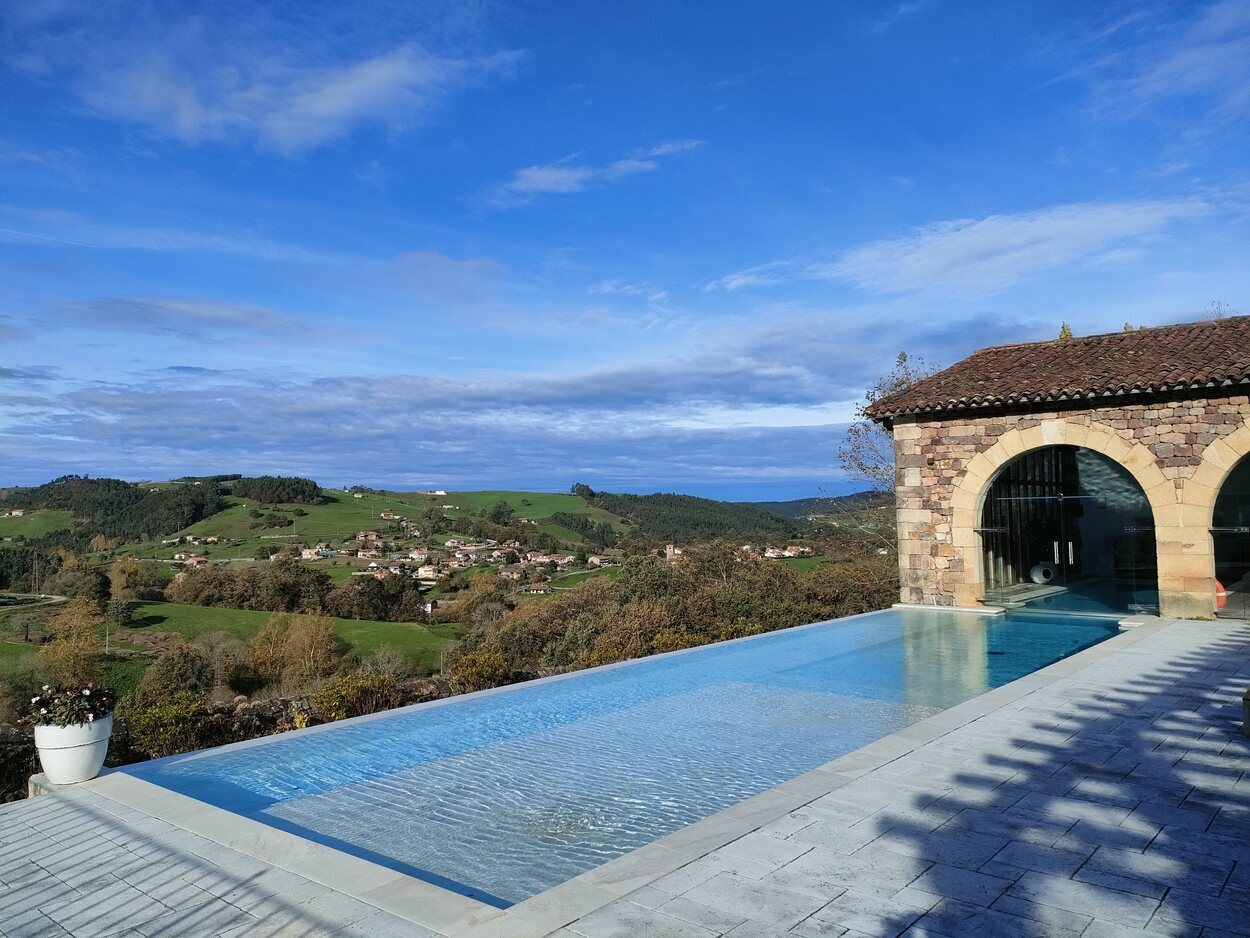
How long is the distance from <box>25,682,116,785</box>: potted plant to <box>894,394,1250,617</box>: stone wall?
12000mm

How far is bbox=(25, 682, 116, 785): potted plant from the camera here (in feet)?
17.5

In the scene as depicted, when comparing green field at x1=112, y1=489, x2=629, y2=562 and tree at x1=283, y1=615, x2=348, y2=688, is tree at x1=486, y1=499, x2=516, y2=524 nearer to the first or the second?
green field at x1=112, y1=489, x2=629, y2=562

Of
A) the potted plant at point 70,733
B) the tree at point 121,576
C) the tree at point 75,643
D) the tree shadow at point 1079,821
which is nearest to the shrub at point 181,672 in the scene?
the tree at point 75,643

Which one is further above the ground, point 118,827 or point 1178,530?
point 1178,530

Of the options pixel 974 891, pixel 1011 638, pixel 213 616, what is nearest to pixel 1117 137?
pixel 1011 638

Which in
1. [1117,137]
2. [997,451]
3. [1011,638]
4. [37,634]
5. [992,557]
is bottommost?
[37,634]

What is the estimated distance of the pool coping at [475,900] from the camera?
334cm

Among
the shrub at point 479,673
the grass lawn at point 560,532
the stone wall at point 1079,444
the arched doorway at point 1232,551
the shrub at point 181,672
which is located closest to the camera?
the shrub at point 479,673

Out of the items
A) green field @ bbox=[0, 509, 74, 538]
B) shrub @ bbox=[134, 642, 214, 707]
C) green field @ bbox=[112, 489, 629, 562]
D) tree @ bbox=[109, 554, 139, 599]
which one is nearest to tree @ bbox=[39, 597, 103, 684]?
shrub @ bbox=[134, 642, 214, 707]

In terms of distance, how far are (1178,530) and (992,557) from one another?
3.35 meters

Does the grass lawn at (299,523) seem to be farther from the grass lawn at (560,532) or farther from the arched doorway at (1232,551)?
the arched doorway at (1232,551)

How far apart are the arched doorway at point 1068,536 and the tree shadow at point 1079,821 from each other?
7.59m

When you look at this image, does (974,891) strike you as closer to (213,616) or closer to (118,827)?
(118,827)

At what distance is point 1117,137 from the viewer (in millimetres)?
13039
